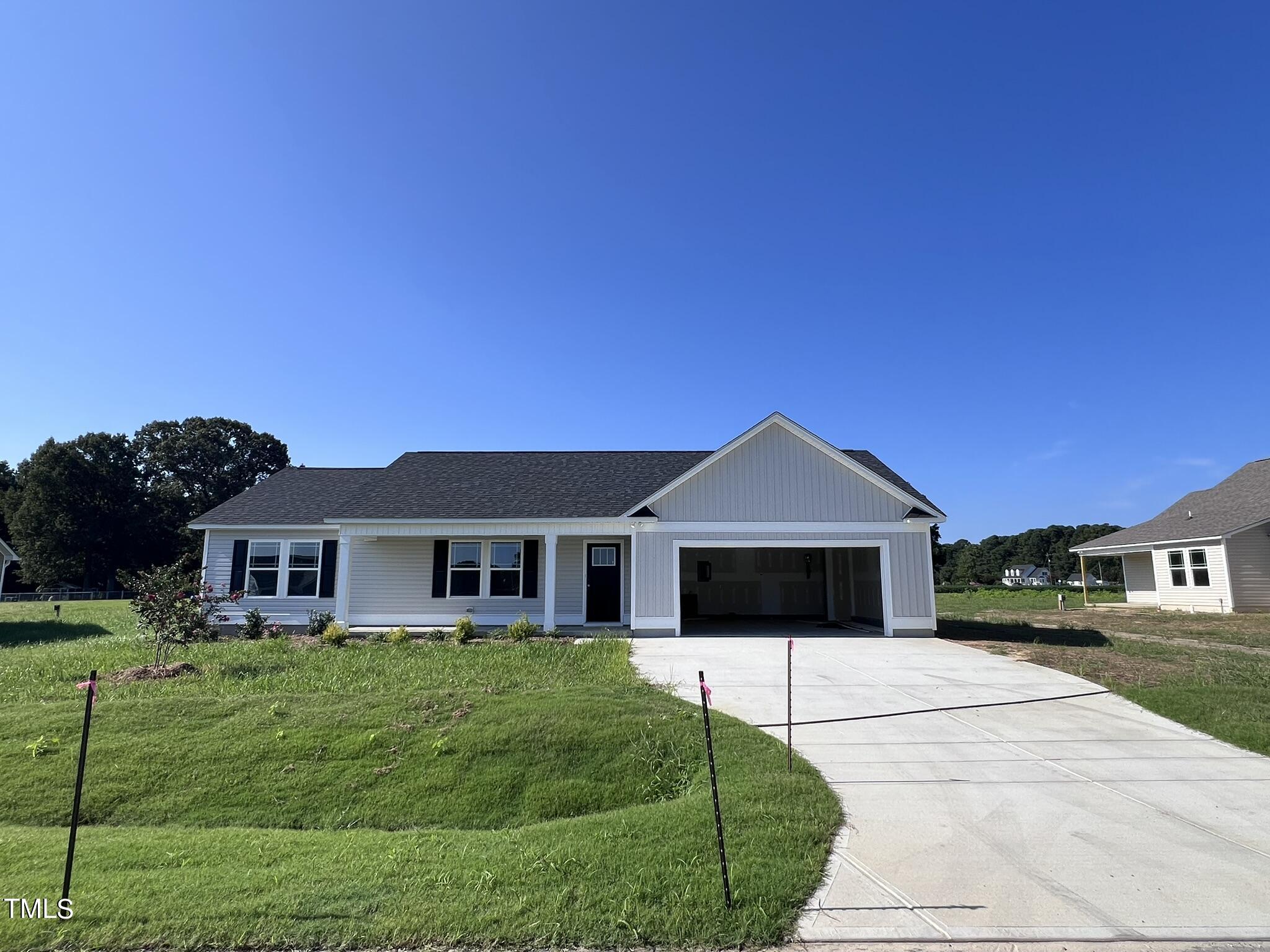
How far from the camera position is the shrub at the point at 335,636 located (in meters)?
14.9

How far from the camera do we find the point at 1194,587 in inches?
1016

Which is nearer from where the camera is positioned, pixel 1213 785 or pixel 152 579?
pixel 1213 785

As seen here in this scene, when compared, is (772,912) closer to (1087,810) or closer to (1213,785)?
(1087,810)

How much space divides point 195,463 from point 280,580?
5414cm

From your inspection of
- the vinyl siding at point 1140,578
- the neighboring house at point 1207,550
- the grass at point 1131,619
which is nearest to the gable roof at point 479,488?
the grass at point 1131,619

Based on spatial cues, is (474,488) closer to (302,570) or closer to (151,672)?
(302,570)

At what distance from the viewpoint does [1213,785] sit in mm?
6098

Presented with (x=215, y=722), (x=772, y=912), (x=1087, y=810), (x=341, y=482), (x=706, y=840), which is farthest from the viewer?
(x=341, y=482)

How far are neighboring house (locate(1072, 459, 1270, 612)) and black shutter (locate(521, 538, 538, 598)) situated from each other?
963 inches

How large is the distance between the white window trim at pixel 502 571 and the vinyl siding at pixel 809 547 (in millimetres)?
3633

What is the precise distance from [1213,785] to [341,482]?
22.2m

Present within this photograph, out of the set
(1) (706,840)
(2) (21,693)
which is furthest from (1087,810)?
(2) (21,693)

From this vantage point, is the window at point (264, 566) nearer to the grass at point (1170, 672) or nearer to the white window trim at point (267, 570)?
the white window trim at point (267, 570)

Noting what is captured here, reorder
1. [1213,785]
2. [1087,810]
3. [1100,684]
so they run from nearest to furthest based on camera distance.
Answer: [1087,810] < [1213,785] < [1100,684]
